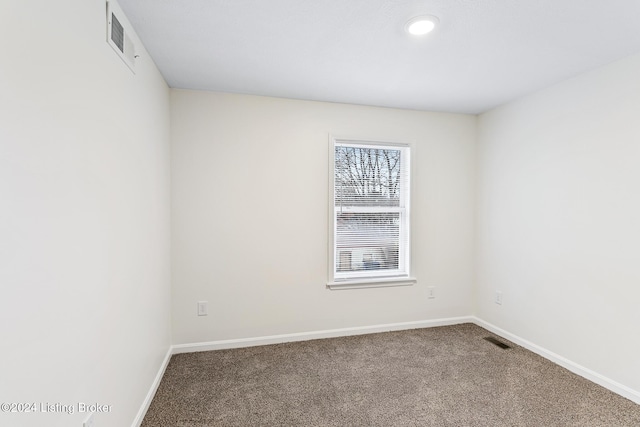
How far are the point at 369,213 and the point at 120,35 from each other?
2589 mm

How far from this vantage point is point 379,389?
2.28 metres

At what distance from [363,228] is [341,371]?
1467 millimetres

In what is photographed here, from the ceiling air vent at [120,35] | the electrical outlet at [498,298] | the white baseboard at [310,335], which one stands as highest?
the ceiling air vent at [120,35]

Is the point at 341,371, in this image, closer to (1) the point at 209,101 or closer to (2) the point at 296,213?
(2) the point at 296,213

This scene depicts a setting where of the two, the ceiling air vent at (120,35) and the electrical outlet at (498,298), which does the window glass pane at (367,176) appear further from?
the ceiling air vent at (120,35)

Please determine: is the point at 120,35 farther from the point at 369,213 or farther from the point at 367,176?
the point at 369,213

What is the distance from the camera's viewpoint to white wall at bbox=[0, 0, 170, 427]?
89 centimetres

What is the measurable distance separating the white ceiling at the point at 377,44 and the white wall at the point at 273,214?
36 centimetres

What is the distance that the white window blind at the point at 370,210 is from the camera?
332 centimetres

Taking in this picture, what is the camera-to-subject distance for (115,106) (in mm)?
1609

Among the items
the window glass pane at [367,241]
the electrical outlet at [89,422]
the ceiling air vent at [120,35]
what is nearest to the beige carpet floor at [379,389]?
the electrical outlet at [89,422]

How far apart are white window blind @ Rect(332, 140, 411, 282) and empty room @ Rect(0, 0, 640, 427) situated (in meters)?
0.03

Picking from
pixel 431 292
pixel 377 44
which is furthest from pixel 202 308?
pixel 377 44

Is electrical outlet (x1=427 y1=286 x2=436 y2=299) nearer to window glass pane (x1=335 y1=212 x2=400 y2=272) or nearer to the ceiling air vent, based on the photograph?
window glass pane (x1=335 y1=212 x2=400 y2=272)
